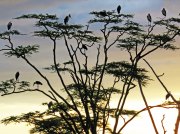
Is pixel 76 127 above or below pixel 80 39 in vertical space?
below

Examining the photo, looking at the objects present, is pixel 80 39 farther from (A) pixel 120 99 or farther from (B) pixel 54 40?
(A) pixel 120 99

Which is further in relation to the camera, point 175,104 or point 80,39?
point 80,39

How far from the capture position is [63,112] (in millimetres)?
40656

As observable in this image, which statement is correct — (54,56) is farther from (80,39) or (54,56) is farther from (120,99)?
(120,99)

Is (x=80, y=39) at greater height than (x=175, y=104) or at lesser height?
greater

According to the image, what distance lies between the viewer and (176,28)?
38.3 metres

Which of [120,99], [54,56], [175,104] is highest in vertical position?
[54,56]

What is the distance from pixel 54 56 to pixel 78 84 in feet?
8.40

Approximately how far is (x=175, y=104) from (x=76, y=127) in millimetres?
7556

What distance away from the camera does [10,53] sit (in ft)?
126

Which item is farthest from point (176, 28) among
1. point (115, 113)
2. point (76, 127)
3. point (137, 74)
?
point (76, 127)

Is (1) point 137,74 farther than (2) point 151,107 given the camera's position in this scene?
Yes

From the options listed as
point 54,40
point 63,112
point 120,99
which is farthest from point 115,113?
point 54,40

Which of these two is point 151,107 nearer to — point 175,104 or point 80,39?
point 175,104
